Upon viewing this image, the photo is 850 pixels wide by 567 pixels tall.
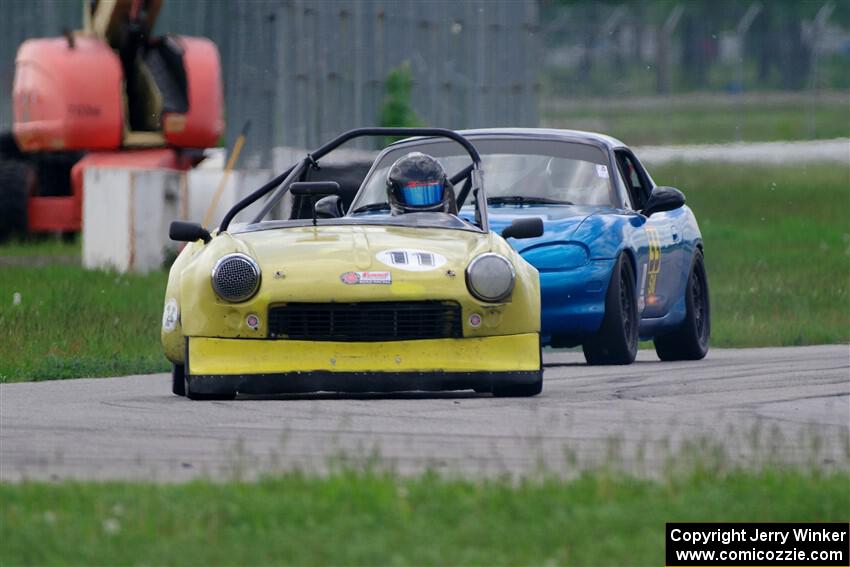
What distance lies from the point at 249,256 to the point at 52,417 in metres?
1.21

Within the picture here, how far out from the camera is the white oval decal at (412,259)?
30.0 ft

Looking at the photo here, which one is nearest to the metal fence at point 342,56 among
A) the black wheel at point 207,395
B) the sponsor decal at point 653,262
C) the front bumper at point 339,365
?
the sponsor decal at point 653,262

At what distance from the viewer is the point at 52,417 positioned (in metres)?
8.56

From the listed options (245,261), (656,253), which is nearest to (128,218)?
(656,253)

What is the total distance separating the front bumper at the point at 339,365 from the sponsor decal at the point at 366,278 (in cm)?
27

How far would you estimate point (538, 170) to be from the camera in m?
12.2

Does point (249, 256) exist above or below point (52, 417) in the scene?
above

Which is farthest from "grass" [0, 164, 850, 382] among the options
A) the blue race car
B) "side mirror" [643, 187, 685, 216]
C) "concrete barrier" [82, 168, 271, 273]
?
"side mirror" [643, 187, 685, 216]

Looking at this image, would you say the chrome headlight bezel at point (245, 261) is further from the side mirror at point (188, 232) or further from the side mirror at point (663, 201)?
the side mirror at point (663, 201)

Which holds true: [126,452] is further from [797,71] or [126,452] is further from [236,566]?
[797,71]

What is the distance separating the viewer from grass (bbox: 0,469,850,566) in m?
5.34

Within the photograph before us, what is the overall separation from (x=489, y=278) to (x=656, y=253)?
3358 mm

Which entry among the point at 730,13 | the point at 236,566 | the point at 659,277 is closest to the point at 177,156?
the point at 659,277

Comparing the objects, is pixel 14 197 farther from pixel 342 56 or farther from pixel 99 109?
pixel 342 56
